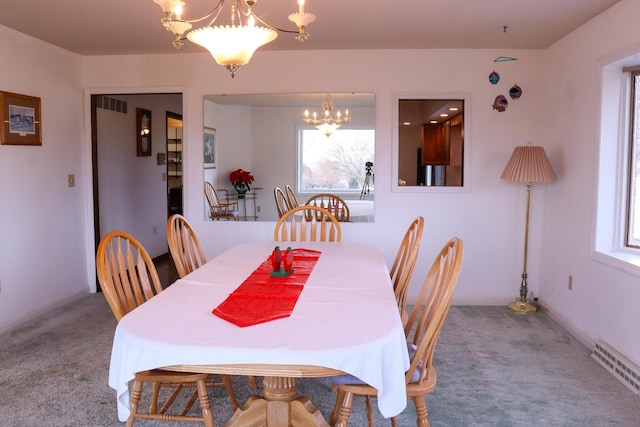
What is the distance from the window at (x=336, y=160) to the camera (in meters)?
4.61

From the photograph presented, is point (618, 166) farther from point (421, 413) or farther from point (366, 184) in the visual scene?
point (421, 413)

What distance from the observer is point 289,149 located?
4.70 meters

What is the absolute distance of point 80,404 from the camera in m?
2.66

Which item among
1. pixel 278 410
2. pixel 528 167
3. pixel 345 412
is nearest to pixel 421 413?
pixel 345 412

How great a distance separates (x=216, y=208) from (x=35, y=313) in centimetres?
167

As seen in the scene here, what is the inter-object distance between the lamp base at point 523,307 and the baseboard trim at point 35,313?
150 inches

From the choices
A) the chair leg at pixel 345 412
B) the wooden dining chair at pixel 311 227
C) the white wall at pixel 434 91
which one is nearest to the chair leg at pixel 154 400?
the chair leg at pixel 345 412

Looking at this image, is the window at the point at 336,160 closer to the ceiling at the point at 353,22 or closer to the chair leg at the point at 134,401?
the ceiling at the point at 353,22

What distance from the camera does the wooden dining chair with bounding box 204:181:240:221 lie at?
4750mm

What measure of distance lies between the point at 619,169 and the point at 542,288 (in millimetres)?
1392

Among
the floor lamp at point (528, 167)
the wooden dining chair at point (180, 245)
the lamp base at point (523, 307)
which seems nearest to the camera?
the wooden dining chair at point (180, 245)

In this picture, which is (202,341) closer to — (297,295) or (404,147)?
(297,295)

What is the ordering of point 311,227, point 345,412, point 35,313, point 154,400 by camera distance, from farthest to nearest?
point 35,313 < point 311,227 < point 154,400 < point 345,412

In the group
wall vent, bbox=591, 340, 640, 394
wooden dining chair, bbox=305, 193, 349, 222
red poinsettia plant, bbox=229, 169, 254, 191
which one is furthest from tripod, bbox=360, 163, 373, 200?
wall vent, bbox=591, 340, 640, 394
